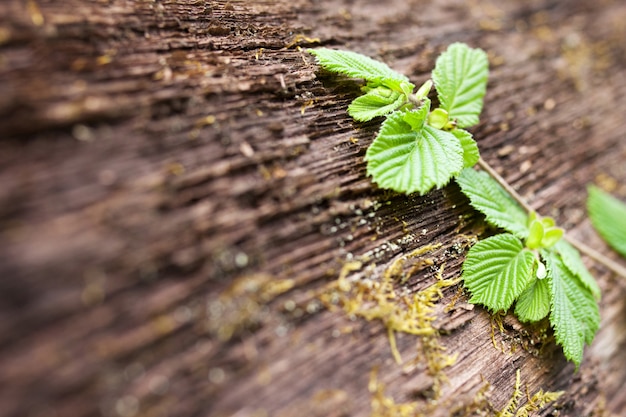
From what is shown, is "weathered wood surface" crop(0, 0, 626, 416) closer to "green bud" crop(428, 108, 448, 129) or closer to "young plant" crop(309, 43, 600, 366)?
"young plant" crop(309, 43, 600, 366)

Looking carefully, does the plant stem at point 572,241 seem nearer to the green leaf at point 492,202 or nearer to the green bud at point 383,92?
the green leaf at point 492,202

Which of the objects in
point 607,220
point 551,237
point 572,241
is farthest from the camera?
point 607,220

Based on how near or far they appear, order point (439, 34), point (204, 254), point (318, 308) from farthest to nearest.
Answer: point (439, 34) < point (318, 308) < point (204, 254)

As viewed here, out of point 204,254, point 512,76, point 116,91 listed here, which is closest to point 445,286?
point 204,254

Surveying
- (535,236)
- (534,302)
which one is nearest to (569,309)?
(534,302)

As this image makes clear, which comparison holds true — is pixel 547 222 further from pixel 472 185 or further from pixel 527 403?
pixel 527 403

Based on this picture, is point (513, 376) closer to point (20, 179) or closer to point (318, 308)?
point (318, 308)
